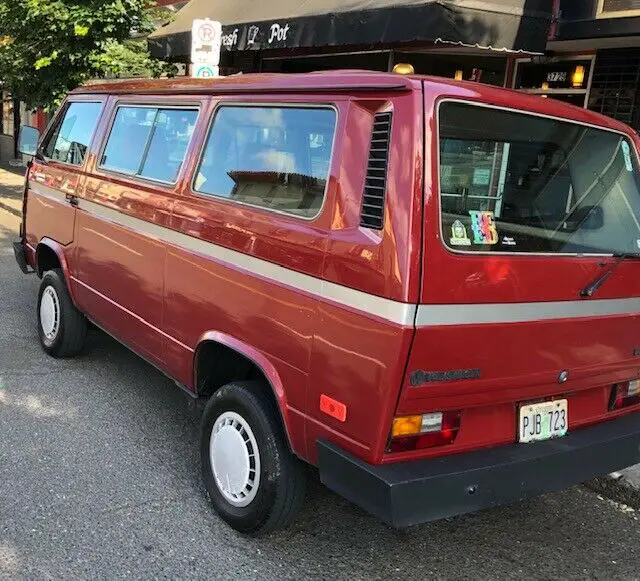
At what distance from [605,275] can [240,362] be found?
1738 mm

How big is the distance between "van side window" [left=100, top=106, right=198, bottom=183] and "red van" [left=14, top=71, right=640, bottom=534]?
0.11 ft

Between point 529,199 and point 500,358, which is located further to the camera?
point 529,199

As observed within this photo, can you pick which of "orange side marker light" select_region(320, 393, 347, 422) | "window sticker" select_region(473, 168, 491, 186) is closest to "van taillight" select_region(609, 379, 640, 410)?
"window sticker" select_region(473, 168, 491, 186)

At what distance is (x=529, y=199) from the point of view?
2902 mm

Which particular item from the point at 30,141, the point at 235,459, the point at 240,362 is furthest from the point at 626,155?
the point at 30,141

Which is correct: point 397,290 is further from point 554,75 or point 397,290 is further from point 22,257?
point 554,75

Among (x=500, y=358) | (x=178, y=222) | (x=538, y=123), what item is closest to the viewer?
(x=500, y=358)

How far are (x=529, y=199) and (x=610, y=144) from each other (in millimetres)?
639

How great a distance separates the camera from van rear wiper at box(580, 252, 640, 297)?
280cm

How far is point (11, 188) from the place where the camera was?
15.1 m

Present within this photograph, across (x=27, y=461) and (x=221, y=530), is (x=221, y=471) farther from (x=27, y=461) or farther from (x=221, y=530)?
(x=27, y=461)

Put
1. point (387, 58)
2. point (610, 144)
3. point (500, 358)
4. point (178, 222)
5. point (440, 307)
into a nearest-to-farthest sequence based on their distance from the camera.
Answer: point (440, 307) < point (500, 358) < point (610, 144) < point (178, 222) < point (387, 58)

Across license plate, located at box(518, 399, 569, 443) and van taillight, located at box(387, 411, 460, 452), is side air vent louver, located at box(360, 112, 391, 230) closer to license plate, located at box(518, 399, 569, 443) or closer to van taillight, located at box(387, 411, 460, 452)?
van taillight, located at box(387, 411, 460, 452)

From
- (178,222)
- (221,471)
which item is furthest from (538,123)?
(221,471)
